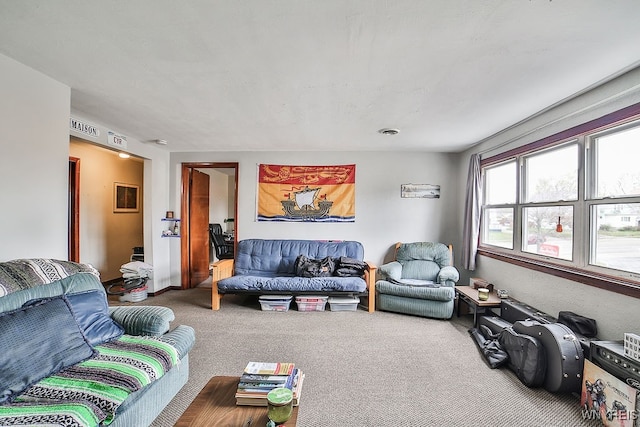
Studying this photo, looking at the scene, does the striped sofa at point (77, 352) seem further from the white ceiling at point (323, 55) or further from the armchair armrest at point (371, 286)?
the armchair armrest at point (371, 286)

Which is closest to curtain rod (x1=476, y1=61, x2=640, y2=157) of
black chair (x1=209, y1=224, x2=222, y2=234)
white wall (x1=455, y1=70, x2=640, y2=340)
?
white wall (x1=455, y1=70, x2=640, y2=340)

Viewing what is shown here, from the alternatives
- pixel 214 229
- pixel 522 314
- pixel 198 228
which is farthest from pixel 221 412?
pixel 214 229

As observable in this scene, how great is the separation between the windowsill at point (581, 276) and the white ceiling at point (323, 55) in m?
1.44

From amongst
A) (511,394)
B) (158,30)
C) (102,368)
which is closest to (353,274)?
(511,394)

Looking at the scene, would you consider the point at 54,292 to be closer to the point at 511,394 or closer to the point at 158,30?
the point at 158,30

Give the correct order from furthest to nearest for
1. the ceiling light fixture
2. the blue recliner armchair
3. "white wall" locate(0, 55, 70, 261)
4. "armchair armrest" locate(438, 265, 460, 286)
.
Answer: "armchair armrest" locate(438, 265, 460, 286), the blue recliner armchair, the ceiling light fixture, "white wall" locate(0, 55, 70, 261)

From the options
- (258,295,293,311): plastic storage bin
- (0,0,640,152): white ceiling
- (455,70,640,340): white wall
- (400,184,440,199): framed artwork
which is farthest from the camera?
(400,184,440,199): framed artwork

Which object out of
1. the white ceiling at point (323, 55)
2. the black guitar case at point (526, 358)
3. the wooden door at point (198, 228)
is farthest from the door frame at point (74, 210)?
the black guitar case at point (526, 358)

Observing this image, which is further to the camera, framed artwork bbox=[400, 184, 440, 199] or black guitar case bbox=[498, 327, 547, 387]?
framed artwork bbox=[400, 184, 440, 199]

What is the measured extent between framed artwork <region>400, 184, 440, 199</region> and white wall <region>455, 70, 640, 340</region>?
3.17 ft

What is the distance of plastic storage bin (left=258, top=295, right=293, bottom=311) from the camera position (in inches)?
149

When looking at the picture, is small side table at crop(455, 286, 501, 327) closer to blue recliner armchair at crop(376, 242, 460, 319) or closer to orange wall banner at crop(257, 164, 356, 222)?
blue recliner armchair at crop(376, 242, 460, 319)

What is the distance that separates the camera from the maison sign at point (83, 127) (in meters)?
2.85

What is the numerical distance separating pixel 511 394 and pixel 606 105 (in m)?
2.24
